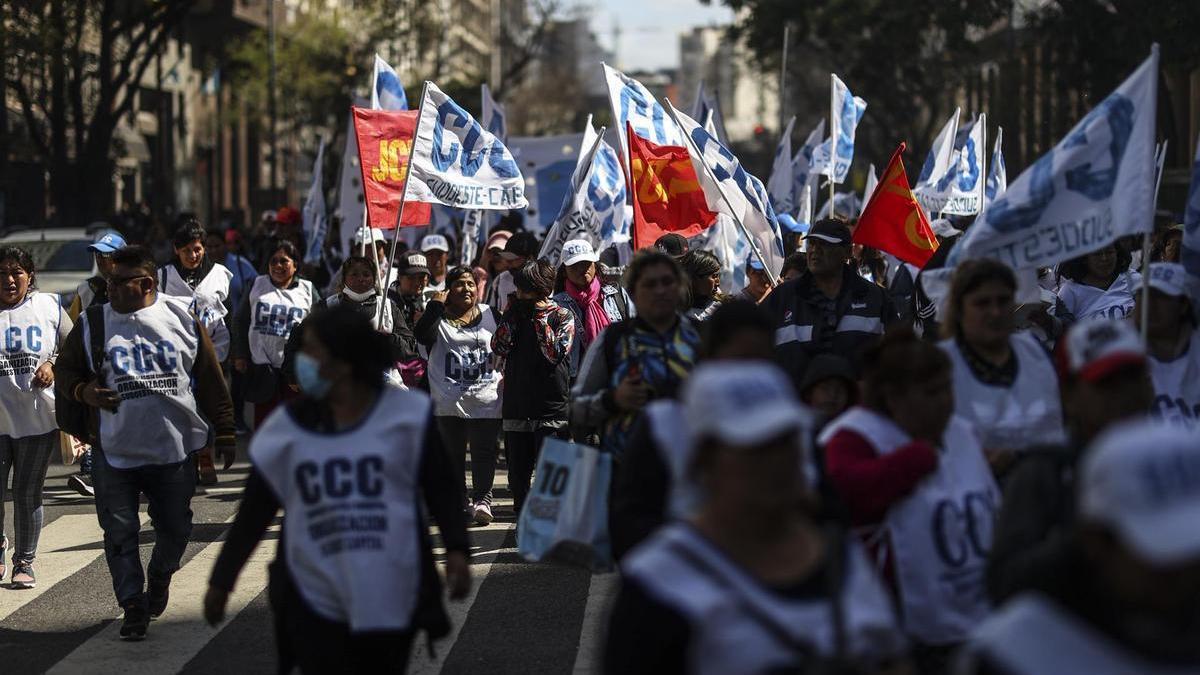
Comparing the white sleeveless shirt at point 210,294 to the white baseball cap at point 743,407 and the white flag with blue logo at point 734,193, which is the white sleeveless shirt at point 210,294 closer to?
the white flag with blue logo at point 734,193

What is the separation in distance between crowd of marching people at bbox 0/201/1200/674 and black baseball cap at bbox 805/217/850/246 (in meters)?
0.02

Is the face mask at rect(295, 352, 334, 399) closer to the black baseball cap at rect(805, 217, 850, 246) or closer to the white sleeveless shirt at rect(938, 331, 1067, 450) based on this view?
the white sleeveless shirt at rect(938, 331, 1067, 450)

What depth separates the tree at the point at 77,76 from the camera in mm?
28031

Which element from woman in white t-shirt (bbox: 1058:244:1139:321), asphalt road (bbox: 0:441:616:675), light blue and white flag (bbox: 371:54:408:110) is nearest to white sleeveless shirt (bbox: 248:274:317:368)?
asphalt road (bbox: 0:441:616:675)

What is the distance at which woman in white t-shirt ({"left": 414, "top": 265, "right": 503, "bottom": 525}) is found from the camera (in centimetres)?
1123

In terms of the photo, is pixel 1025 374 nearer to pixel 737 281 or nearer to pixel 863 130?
pixel 737 281

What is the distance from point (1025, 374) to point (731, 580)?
7.41 ft

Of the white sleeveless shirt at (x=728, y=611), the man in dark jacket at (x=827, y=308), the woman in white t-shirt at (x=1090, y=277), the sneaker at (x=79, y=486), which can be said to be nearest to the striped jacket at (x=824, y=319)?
the man in dark jacket at (x=827, y=308)

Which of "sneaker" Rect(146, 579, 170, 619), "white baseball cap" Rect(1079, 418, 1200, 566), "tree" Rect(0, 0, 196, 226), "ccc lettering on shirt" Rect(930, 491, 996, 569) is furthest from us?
"tree" Rect(0, 0, 196, 226)

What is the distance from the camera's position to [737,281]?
1338 centimetres

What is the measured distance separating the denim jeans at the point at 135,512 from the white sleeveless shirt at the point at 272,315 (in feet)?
14.7

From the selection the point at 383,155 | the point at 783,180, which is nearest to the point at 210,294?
the point at 383,155

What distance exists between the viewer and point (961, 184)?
590 inches

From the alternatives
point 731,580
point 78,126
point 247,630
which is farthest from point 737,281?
point 78,126
